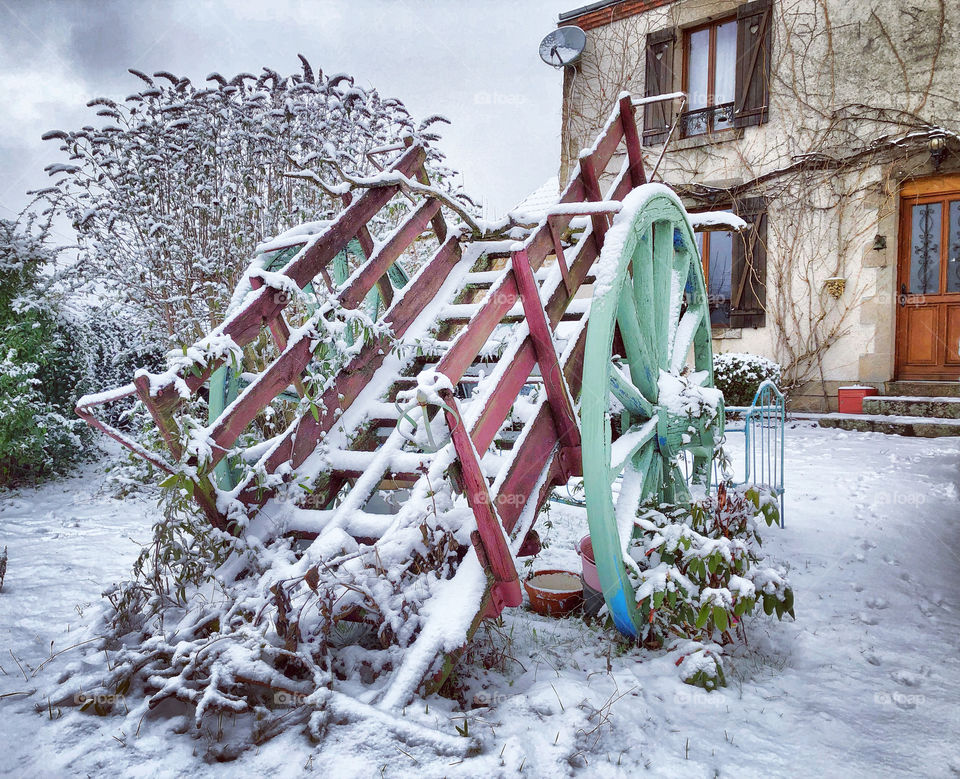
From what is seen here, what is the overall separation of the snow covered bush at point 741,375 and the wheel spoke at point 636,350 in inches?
187

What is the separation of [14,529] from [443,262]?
2996 mm

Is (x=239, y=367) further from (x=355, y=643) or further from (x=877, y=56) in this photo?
(x=877, y=56)

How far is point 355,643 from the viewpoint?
1.88 metres

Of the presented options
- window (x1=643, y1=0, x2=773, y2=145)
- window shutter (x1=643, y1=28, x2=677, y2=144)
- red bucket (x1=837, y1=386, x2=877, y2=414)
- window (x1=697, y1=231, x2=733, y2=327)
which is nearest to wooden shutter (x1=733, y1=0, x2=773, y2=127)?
window (x1=643, y1=0, x2=773, y2=145)

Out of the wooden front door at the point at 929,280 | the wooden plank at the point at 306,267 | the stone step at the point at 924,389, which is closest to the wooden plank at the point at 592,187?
the wooden plank at the point at 306,267

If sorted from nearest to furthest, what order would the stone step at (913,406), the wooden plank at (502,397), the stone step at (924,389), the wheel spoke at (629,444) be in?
the wooden plank at (502,397), the wheel spoke at (629,444), the stone step at (913,406), the stone step at (924,389)

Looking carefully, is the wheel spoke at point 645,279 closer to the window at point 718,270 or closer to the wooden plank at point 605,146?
the wooden plank at point 605,146

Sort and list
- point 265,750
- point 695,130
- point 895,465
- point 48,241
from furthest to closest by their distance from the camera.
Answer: point 695,130 < point 895,465 < point 48,241 < point 265,750

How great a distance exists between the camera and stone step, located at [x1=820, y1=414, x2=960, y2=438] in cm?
620

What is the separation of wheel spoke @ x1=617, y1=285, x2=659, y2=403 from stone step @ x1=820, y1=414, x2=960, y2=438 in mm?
5130

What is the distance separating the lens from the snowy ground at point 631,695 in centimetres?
142

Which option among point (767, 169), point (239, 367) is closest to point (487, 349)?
point (239, 367)

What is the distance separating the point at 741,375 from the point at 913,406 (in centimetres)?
181

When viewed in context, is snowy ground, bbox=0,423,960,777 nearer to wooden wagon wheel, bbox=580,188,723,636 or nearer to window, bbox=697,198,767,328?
wooden wagon wheel, bbox=580,188,723,636
